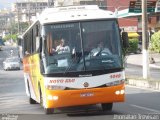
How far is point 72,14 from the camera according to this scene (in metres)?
15.8

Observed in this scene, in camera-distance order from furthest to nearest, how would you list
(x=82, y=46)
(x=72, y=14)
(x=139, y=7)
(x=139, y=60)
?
(x=139, y=60) < (x=139, y=7) < (x=72, y=14) < (x=82, y=46)

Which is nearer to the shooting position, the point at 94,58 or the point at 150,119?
the point at 150,119

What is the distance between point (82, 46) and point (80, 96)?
1.32 metres

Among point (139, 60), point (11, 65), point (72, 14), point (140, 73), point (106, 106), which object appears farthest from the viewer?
point (139, 60)

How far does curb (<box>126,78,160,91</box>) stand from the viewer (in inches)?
1039

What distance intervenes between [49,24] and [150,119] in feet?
12.4

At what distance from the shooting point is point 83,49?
49.9ft

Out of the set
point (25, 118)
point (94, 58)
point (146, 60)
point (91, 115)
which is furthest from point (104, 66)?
point (146, 60)

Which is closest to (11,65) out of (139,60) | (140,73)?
(139,60)

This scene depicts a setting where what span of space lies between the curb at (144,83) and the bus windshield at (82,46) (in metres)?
11.0

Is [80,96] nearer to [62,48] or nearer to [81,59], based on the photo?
[81,59]

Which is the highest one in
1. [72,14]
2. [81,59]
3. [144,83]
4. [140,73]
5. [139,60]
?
[72,14]

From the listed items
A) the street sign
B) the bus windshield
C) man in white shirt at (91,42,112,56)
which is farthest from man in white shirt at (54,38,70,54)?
the street sign

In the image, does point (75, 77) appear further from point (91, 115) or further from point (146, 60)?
point (146, 60)
